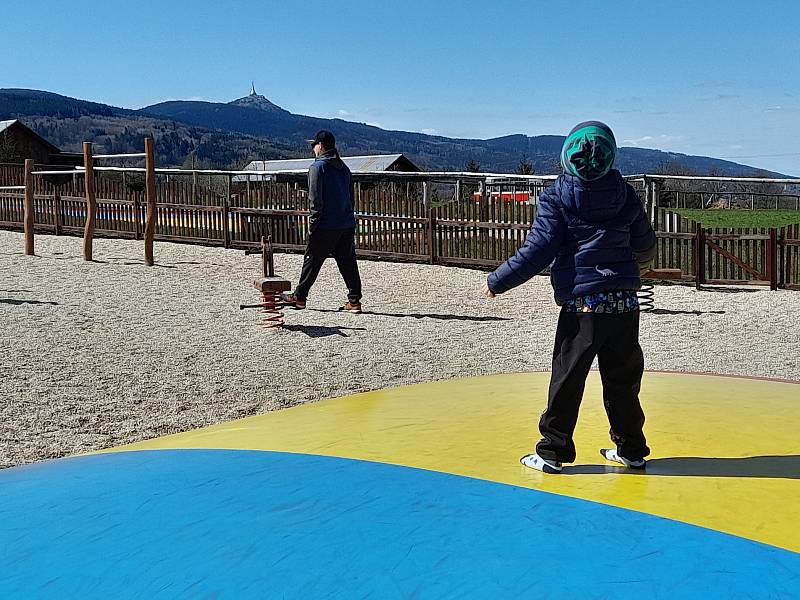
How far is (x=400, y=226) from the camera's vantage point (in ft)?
58.0

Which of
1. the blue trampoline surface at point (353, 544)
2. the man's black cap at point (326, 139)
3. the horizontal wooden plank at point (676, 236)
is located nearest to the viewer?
the blue trampoline surface at point (353, 544)

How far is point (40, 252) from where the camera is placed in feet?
59.5

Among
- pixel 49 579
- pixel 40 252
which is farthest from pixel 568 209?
pixel 40 252

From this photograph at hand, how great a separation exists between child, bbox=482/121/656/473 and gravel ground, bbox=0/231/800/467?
3322 millimetres

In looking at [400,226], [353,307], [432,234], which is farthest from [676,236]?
[353,307]

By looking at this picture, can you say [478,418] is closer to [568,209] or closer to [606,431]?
[606,431]

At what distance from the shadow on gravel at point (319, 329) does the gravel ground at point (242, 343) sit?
0.03 m

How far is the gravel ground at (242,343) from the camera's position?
6.62 metres

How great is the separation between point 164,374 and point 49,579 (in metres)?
5.17

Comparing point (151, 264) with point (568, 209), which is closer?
point (568, 209)

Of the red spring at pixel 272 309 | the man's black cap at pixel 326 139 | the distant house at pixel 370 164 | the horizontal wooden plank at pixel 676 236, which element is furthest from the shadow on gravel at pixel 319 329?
the distant house at pixel 370 164

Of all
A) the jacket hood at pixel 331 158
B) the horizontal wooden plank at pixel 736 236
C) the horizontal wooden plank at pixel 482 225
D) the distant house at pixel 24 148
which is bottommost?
the horizontal wooden plank at pixel 736 236

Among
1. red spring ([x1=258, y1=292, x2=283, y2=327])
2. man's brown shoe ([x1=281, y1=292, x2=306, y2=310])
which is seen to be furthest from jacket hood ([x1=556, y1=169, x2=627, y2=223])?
man's brown shoe ([x1=281, y1=292, x2=306, y2=310])

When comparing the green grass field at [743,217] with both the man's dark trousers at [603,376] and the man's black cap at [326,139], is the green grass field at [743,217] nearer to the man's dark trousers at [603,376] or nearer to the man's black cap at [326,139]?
the man's black cap at [326,139]
